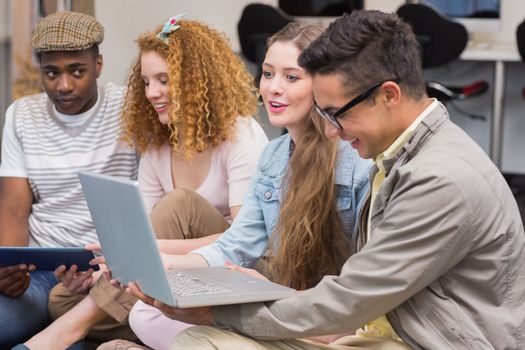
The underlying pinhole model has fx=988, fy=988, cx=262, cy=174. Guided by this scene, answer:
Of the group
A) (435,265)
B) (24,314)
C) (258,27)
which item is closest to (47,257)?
(24,314)

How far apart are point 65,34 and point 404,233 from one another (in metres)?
1.48

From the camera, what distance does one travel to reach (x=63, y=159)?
2.92 m

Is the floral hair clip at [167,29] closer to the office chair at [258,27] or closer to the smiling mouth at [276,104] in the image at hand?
the smiling mouth at [276,104]

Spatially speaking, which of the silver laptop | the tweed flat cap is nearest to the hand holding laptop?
the silver laptop

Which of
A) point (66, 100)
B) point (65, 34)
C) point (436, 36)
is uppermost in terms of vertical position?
point (65, 34)

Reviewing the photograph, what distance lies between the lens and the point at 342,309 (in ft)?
5.83

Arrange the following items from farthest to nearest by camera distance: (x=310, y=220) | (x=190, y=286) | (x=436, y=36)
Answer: (x=436, y=36) < (x=310, y=220) < (x=190, y=286)

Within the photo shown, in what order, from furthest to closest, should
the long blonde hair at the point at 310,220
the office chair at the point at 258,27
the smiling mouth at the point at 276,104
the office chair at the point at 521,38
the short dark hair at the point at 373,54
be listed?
the office chair at the point at 258,27
the office chair at the point at 521,38
the smiling mouth at the point at 276,104
the long blonde hair at the point at 310,220
the short dark hair at the point at 373,54

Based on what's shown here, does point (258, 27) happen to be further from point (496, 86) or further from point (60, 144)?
point (60, 144)

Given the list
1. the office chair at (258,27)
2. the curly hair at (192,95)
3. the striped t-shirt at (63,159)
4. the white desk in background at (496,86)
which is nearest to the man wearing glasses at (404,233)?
the curly hair at (192,95)

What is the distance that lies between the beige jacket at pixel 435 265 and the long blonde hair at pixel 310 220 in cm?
43

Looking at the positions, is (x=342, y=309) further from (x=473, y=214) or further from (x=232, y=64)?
(x=232, y=64)

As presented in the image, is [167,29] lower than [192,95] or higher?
higher

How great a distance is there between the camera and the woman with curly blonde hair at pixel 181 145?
262 centimetres
